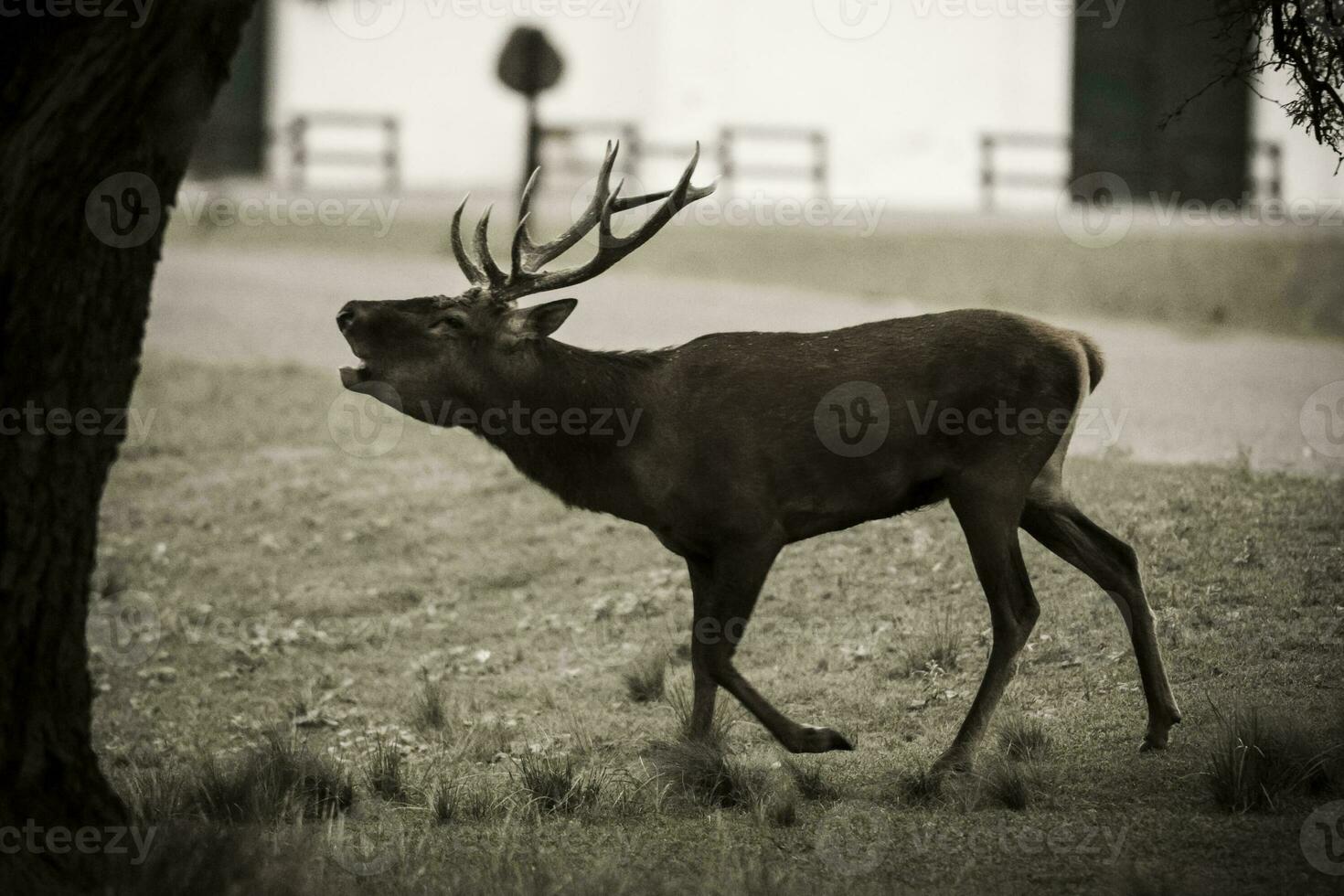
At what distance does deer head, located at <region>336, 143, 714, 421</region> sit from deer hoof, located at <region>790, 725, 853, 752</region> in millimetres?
1952

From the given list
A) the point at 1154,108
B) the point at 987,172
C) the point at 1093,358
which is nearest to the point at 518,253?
the point at 1093,358

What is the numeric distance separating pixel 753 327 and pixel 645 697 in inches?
324

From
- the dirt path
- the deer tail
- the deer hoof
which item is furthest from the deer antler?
the dirt path

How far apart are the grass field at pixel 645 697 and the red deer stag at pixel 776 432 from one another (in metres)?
0.48

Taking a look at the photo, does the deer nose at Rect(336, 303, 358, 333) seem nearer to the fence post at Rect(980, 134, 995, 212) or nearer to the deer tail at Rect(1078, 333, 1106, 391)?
the deer tail at Rect(1078, 333, 1106, 391)

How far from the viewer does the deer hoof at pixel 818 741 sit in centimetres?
601

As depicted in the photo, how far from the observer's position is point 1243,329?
58.9 feet

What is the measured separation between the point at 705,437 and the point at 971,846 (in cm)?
198

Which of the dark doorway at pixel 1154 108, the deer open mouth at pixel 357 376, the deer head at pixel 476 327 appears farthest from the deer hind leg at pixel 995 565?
the dark doorway at pixel 1154 108

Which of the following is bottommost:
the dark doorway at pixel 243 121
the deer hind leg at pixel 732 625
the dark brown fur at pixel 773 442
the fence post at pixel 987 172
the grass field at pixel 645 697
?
the grass field at pixel 645 697

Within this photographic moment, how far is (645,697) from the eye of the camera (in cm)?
785

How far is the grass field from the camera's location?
216 inches

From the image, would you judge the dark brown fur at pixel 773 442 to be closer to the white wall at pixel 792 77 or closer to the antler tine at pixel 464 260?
the antler tine at pixel 464 260

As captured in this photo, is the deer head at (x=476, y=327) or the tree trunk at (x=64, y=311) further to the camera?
the deer head at (x=476, y=327)
